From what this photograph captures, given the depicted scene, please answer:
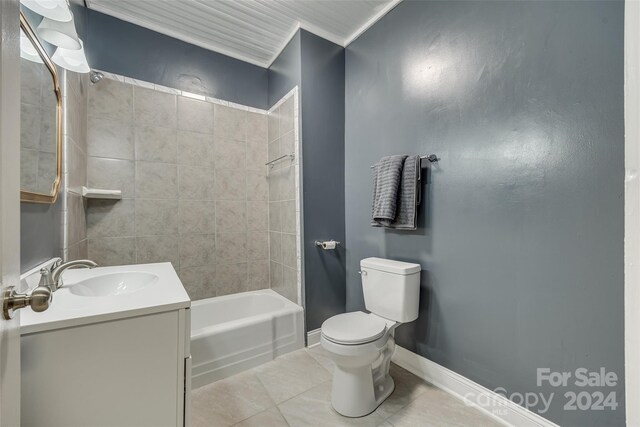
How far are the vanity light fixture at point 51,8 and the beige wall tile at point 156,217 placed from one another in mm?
1246

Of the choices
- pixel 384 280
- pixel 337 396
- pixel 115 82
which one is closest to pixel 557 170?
pixel 384 280

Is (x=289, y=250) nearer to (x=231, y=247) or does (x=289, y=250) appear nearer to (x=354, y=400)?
(x=231, y=247)

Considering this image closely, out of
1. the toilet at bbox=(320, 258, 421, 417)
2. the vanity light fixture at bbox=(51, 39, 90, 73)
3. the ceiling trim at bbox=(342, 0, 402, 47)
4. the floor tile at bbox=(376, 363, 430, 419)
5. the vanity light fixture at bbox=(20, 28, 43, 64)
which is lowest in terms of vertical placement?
the floor tile at bbox=(376, 363, 430, 419)

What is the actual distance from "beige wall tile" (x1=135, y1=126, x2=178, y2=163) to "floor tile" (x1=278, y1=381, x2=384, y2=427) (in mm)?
1973

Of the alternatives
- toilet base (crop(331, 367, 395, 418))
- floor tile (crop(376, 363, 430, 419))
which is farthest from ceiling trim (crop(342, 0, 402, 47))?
floor tile (crop(376, 363, 430, 419))

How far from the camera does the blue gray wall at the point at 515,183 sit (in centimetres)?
103

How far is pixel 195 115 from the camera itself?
226cm

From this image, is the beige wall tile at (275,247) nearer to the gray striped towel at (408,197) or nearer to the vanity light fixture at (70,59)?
the gray striped towel at (408,197)

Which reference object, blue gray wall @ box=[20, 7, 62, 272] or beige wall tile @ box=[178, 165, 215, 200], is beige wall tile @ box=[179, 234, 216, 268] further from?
blue gray wall @ box=[20, 7, 62, 272]

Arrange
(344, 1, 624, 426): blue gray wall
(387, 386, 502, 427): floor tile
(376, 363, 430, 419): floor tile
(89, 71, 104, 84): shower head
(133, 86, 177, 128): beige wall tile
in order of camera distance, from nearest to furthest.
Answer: (344, 1, 624, 426): blue gray wall < (387, 386, 502, 427): floor tile < (376, 363, 430, 419): floor tile < (89, 71, 104, 84): shower head < (133, 86, 177, 128): beige wall tile

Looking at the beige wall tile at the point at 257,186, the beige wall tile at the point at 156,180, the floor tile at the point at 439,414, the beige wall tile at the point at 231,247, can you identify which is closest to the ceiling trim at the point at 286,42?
the beige wall tile at the point at 257,186

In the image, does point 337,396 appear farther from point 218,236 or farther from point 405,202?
point 218,236

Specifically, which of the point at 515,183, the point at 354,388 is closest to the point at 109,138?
the point at 354,388

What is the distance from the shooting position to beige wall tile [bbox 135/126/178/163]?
6.71 feet
